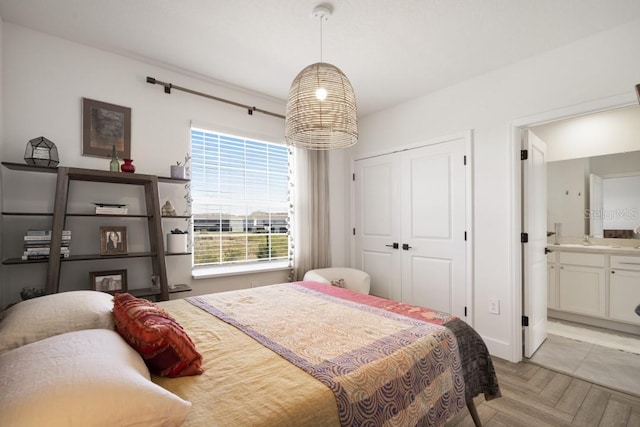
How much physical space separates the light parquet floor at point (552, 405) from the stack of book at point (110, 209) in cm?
285

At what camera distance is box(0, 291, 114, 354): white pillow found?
113 centimetres

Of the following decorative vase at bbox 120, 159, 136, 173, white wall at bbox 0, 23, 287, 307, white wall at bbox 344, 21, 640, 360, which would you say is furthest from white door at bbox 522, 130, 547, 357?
decorative vase at bbox 120, 159, 136, 173

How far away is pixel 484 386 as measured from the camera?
1.69 m

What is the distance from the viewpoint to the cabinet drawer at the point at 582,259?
3418mm

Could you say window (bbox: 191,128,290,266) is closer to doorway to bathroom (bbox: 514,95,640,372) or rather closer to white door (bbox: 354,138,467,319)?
white door (bbox: 354,138,467,319)

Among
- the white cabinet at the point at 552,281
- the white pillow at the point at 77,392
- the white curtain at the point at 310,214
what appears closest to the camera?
the white pillow at the point at 77,392

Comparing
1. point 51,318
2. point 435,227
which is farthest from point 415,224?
point 51,318

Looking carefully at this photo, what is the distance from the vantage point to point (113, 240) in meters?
2.46

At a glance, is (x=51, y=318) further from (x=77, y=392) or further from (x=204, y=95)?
(x=204, y=95)

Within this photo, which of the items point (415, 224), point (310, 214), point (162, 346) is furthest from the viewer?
point (310, 214)

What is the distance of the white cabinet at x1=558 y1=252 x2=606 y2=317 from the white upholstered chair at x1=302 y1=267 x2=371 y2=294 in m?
2.46

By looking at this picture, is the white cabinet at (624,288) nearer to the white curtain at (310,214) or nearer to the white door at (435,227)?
the white door at (435,227)

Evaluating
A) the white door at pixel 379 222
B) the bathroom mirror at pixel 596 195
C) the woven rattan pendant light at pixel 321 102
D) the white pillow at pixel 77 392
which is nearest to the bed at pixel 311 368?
the white pillow at pixel 77 392

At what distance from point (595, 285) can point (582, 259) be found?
31 cm
